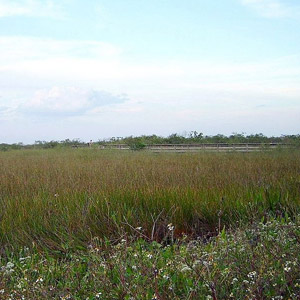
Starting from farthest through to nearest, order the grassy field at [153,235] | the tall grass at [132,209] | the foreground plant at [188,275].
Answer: the tall grass at [132,209] < the grassy field at [153,235] < the foreground plant at [188,275]

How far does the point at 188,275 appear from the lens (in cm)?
371

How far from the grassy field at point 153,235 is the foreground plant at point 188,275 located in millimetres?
11

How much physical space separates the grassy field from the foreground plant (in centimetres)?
1

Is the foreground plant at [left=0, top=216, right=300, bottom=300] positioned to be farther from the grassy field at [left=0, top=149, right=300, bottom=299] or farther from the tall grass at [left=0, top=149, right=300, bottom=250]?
the tall grass at [left=0, top=149, right=300, bottom=250]

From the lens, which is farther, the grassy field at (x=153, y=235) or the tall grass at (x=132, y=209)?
the tall grass at (x=132, y=209)

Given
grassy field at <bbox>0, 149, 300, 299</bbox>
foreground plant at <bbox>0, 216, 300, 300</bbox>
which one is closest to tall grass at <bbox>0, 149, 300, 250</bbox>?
grassy field at <bbox>0, 149, 300, 299</bbox>

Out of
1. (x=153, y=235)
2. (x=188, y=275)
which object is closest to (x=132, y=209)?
(x=153, y=235)

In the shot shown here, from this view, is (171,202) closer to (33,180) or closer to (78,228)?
(78,228)

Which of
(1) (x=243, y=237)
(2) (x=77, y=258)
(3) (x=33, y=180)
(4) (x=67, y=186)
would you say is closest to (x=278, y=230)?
(1) (x=243, y=237)

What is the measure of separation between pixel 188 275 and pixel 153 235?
2056 mm

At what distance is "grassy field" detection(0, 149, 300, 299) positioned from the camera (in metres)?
3.49

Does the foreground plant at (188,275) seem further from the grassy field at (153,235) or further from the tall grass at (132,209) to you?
the tall grass at (132,209)

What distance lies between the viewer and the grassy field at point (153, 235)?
349 centimetres

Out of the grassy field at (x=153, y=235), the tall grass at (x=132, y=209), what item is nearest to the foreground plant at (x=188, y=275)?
the grassy field at (x=153, y=235)
